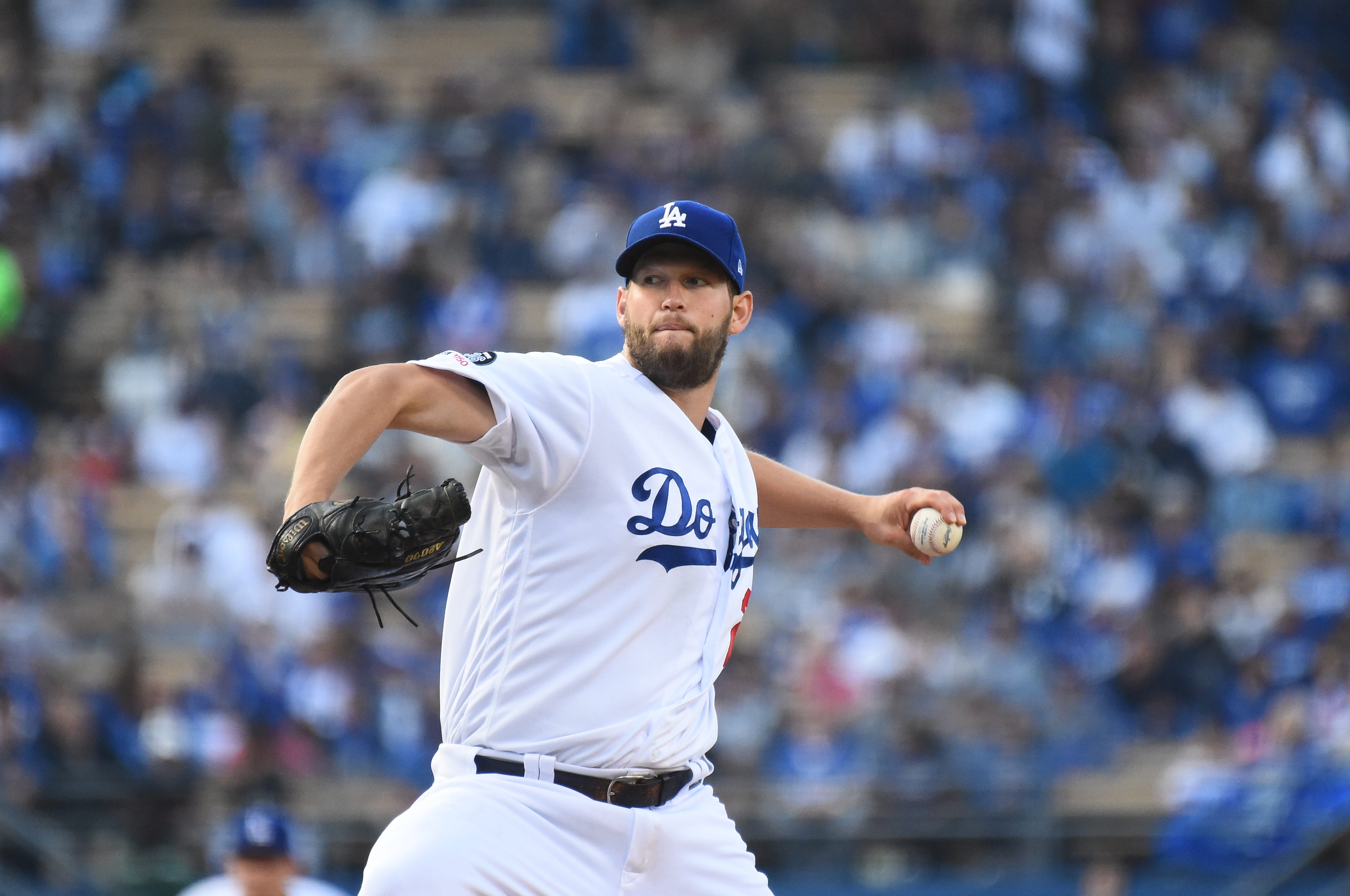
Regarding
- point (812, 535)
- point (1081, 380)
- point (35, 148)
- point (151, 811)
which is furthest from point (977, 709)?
point (35, 148)

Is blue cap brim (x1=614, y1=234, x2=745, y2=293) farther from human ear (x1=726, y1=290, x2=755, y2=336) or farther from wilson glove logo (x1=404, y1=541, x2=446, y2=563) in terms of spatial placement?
wilson glove logo (x1=404, y1=541, x2=446, y2=563)

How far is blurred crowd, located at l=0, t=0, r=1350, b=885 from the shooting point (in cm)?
925

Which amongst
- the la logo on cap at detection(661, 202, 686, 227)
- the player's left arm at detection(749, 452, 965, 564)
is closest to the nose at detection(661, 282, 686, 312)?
the la logo on cap at detection(661, 202, 686, 227)

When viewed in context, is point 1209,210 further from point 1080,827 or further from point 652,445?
point 652,445

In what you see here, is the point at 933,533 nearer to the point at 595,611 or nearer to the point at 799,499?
the point at 799,499

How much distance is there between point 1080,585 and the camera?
10102 millimetres

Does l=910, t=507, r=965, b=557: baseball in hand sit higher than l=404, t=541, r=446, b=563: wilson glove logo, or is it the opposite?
l=910, t=507, r=965, b=557: baseball in hand

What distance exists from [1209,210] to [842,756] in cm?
557

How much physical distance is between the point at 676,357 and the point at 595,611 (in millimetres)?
612

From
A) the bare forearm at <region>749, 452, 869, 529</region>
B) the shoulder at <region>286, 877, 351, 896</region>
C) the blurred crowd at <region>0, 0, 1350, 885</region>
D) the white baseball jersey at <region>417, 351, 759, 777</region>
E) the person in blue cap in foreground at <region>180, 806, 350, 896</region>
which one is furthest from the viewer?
the blurred crowd at <region>0, 0, 1350, 885</region>

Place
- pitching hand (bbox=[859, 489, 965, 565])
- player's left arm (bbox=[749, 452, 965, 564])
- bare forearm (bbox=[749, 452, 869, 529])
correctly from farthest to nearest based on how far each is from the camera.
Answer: bare forearm (bbox=[749, 452, 869, 529]) < player's left arm (bbox=[749, 452, 965, 564]) < pitching hand (bbox=[859, 489, 965, 565])

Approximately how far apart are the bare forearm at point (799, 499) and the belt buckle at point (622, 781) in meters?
0.90

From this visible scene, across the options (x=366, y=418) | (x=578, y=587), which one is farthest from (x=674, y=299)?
(x=366, y=418)

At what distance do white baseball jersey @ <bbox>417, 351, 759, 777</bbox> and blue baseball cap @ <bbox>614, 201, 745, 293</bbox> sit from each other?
0.30 meters
